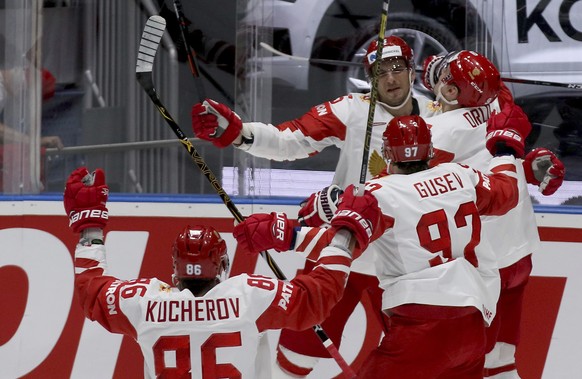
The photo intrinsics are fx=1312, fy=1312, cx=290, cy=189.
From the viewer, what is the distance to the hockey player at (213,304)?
10.9ft

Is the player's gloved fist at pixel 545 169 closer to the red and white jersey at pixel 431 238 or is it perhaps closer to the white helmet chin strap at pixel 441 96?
the white helmet chin strap at pixel 441 96

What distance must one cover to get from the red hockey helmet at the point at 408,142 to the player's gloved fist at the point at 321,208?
0.73 feet

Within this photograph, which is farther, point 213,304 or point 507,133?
point 507,133

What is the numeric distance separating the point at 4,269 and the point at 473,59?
1.94 m

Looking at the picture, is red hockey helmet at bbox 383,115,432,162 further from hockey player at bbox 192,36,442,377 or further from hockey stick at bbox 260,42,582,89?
hockey stick at bbox 260,42,582,89

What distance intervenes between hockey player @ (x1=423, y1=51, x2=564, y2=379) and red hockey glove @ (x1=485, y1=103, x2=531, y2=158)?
120 mm

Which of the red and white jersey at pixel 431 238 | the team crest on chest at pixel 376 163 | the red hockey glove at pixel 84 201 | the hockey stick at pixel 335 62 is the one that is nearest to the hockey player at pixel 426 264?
the red and white jersey at pixel 431 238

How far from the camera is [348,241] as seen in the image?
3520mm

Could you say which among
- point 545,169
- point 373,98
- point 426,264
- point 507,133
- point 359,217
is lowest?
point 426,264

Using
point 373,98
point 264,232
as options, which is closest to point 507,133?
point 373,98

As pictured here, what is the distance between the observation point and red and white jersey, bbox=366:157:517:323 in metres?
3.71

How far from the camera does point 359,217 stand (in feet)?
11.5

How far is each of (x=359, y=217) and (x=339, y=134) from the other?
1.05 metres

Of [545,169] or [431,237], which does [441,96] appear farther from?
[431,237]
